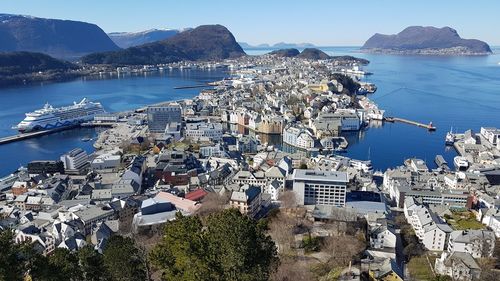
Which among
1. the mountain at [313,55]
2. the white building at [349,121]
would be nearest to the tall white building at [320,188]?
the white building at [349,121]

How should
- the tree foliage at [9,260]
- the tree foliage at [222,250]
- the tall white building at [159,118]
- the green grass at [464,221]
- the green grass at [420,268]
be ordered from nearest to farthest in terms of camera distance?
the tree foliage at [9,260]
the tree foliage at [222,250]
the green grass at [420,268]
the green grass at [464,221]
the tall white building at [159,118]

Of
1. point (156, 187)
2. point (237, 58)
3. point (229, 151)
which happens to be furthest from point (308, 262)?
point (237, 58)

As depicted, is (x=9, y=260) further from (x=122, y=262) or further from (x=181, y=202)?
(x=181, y=202)

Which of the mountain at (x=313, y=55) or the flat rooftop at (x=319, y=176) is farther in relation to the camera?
the mountain at (x=313, y=55)

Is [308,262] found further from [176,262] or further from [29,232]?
[29,232]

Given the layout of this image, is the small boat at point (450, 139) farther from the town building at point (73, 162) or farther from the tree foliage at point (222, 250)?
the tree foliage at point (222, 250)

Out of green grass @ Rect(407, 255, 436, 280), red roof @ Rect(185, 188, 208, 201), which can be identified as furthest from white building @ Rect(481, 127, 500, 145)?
red roof @ Rect(185, 188, 208, 201)

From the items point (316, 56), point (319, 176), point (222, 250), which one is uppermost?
point (316, 56)

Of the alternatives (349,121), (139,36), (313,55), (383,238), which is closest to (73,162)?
(383,238)
